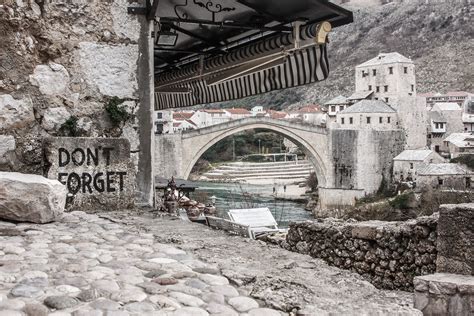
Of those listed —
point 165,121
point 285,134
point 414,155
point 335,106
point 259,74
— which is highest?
point 335,106

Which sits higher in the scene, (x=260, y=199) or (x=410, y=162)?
(x=410, y=162)

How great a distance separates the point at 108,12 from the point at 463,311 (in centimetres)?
381

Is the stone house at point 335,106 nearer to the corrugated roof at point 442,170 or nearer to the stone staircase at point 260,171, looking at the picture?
the stone staircase at point 260,171

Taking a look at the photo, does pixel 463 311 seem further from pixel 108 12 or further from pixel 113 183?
pixel 108 12

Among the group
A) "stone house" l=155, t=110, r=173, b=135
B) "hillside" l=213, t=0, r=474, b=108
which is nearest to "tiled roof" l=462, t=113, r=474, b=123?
"hillside" l=213, t=0, r=474, b=108

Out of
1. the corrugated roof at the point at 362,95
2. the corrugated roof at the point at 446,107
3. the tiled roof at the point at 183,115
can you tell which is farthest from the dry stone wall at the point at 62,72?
the tiled roof at the point at 183,115

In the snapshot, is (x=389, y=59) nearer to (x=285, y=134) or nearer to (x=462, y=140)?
(x=462, y=140)

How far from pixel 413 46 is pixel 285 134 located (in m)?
65.8

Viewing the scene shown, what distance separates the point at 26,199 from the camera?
157 inches

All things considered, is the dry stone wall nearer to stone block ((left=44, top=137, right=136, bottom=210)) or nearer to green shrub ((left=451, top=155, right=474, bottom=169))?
stone block ((left=44, top=137, right=136, bottom=210))

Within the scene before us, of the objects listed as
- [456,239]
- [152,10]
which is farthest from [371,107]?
[456,239]

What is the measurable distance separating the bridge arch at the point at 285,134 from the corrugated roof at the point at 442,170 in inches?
339

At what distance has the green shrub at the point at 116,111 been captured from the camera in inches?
204

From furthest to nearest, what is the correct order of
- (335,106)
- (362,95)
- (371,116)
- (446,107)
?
(446,107), (335,106), (362,95), (371,116)
